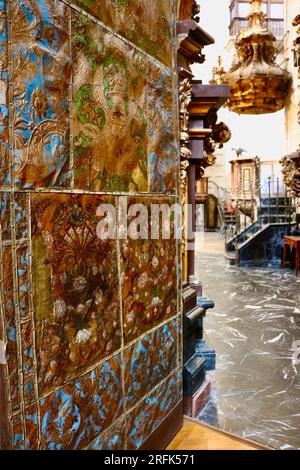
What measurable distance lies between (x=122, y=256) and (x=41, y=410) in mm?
668

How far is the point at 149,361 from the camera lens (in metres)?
1.97

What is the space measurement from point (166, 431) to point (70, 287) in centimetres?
113

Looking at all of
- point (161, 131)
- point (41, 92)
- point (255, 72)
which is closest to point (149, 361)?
point (161, 131)

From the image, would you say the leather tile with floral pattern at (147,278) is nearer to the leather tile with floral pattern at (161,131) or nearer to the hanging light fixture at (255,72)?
the leather tile with floral pattern at (161,131)

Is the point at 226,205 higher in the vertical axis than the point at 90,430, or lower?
higher

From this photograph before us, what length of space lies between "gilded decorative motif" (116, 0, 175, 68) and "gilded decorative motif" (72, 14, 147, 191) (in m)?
0.08

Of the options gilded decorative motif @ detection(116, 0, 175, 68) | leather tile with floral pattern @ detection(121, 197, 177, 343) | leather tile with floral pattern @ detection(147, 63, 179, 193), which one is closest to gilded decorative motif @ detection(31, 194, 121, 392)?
leather tile with floral pattern @ detection(121, 197, 177, 343)

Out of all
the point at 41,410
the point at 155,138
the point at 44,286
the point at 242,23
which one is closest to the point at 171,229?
the point at 155,138

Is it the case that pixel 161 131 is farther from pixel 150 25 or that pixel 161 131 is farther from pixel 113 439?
pixel 113 439

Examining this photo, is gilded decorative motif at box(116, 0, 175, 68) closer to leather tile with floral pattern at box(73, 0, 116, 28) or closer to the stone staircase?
leather tile with floral pattern at box(73, 0, 116, 28)

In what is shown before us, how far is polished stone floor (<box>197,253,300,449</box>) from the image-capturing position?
2.46m

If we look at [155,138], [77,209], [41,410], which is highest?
[155,138]

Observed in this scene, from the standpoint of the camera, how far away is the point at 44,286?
1.33 metres

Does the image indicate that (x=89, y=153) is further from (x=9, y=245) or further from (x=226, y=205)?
(x=226, y=205)
